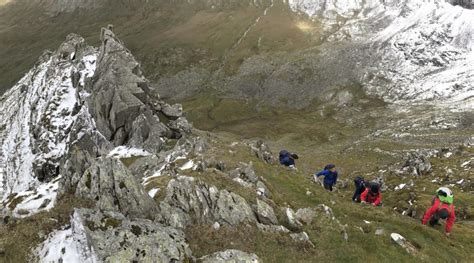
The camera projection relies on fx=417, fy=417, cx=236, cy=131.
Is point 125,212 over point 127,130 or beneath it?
over

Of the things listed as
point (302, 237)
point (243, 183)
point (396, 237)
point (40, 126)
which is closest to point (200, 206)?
point (302, 237)

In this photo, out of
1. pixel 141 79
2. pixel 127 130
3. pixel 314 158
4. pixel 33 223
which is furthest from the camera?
pixel 314 158

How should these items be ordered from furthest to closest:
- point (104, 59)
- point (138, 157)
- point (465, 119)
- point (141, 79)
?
1. point (465, 119)
2. point (104, 59)
3. point (141, 79)
4. point (138, 157)

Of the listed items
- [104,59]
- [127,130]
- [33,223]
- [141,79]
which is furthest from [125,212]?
[104,59]

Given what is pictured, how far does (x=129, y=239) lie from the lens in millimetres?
23141

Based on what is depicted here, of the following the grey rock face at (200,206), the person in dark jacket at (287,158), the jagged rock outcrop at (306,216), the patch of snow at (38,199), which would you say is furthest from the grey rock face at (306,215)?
the patch of snow at (38,199)

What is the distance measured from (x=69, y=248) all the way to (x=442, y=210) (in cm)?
2664

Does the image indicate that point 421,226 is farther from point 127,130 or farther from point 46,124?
point 46,124

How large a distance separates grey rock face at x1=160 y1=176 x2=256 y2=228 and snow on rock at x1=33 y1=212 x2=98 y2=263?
5.28 m

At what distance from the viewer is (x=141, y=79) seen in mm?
76125

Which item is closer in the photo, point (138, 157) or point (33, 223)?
point (33, 223)

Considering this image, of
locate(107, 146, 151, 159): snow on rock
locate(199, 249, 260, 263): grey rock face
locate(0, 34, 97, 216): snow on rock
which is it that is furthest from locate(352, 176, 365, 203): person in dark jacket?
locate(0, 34, 97, 216): snow on rock

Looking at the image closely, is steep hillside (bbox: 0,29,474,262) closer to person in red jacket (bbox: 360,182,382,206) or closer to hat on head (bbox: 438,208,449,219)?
hat on head (bbox: 438,208,449,219)

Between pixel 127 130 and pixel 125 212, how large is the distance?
135ft
